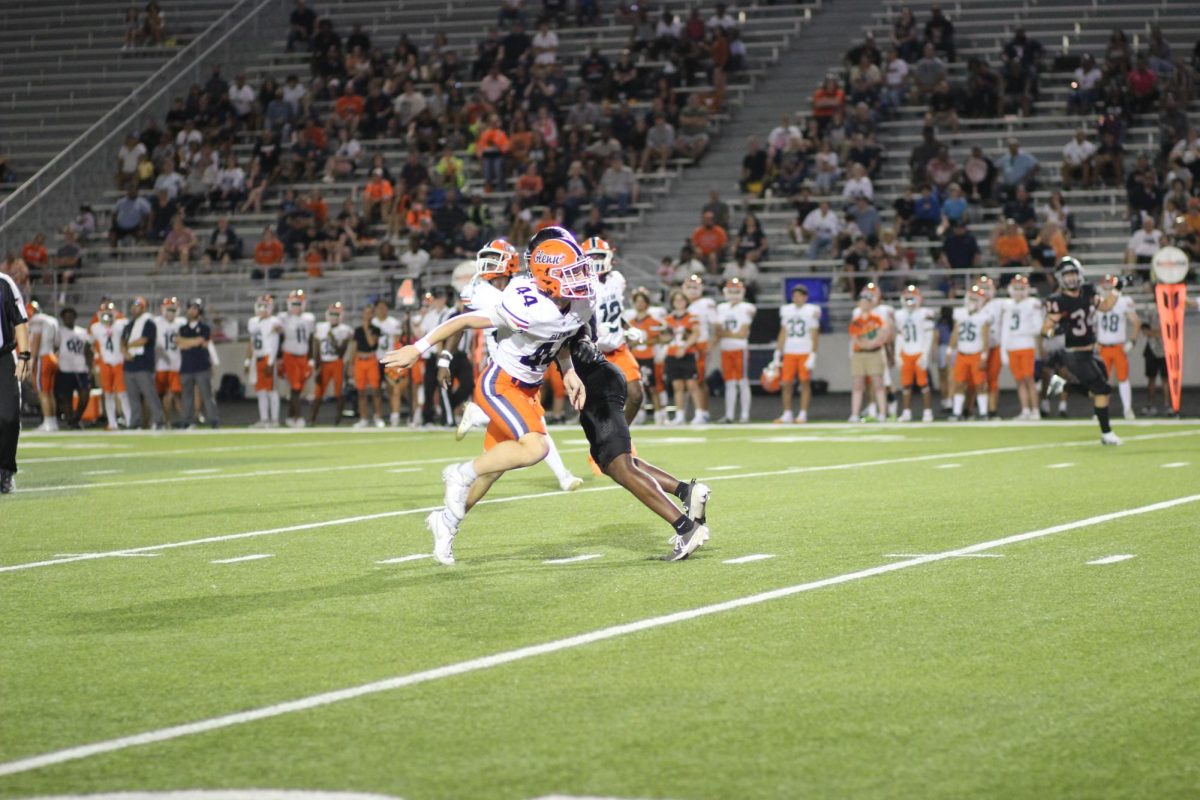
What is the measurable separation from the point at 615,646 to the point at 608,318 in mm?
8670

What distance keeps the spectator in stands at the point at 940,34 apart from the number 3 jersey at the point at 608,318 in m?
17.1

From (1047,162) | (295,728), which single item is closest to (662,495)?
(295,728)

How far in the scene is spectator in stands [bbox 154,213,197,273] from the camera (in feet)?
102

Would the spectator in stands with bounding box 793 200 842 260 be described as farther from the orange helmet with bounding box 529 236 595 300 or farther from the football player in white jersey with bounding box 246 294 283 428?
the orange helmet with bounding box 529 236 595 300

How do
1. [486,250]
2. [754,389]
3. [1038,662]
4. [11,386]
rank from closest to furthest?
[1038,662], [11,386], [486,250], [754,389]

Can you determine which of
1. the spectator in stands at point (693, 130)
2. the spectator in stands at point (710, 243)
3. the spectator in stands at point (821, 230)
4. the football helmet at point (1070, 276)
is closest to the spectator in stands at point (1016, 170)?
the spectator in stands at point (821, 230)

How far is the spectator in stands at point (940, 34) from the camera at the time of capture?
100ft

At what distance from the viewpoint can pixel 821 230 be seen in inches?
1094

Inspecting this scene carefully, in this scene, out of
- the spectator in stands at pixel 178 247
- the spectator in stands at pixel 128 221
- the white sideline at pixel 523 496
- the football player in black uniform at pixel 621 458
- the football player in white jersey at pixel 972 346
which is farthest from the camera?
the spectator in stands at pixel 128 221

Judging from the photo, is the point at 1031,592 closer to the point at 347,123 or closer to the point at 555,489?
the point at 555,489

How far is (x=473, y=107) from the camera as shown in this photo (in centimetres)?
3238

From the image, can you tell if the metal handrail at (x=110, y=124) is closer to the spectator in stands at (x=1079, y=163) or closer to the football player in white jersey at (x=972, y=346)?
the spectator in stands at (x=1079, y=163)

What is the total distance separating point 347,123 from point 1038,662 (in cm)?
2929

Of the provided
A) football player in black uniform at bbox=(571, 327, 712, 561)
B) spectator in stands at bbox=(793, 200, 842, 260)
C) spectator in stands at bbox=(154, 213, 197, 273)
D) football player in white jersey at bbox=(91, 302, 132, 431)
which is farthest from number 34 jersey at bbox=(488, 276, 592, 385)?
spectator in stands at bbox=(154, 213, 197, 273)
